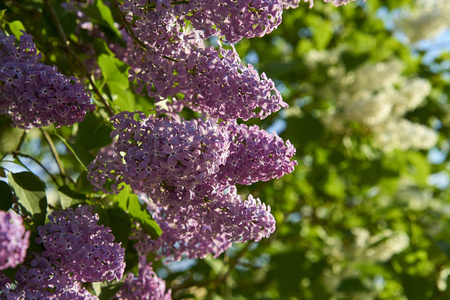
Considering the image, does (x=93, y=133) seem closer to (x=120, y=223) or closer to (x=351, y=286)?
(x=120, y=223)

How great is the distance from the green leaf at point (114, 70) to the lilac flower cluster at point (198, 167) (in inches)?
10.5

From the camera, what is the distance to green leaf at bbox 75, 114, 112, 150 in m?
1.10

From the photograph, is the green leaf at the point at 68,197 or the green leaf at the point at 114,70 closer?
the green leaf at the point at 68,197

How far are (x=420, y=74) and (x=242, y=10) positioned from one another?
2.68m

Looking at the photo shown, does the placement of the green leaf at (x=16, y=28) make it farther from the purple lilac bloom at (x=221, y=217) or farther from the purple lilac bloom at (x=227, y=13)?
the purple lilac bloom at (x=221, y=217)

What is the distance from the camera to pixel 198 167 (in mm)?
840

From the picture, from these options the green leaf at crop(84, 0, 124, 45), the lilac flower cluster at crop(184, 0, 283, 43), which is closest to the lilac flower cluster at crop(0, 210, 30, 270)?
the lilac flower cluster at crop(184, 0, 283, 43)

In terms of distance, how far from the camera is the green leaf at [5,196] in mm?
914

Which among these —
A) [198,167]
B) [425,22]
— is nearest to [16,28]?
[198,167]

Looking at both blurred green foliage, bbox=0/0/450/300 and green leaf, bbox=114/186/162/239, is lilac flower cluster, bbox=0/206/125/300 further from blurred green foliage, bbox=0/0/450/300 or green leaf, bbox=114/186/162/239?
blurred green foliage, bbox=0/0/450/300

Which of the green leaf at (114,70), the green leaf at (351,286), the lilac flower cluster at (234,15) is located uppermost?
the lilac flower cluster at (234,15)

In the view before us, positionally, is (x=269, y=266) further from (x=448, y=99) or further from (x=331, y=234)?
(x=448, y=99)

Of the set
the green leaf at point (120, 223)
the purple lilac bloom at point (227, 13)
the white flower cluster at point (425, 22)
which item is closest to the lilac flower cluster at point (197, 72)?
the purple lilac bloom at point (227, 13)

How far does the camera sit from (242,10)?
898 millimetres
